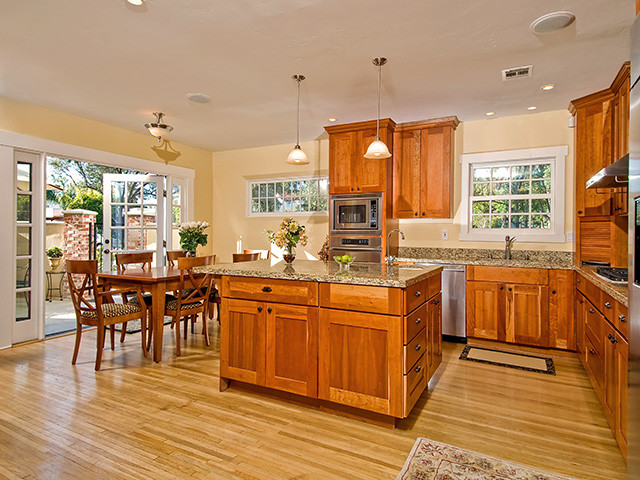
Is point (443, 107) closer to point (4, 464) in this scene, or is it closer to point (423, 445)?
point (423, 445)

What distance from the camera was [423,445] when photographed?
2.15m

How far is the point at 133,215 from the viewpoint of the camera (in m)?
5.32

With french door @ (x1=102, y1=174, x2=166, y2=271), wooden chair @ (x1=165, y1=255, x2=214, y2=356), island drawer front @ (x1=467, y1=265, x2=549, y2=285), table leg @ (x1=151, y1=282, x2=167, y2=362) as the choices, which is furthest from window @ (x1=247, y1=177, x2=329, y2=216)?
table leg @ (x1=151, y1=282, x2=167, y2=362)

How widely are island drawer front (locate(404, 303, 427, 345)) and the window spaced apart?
10.8 ft

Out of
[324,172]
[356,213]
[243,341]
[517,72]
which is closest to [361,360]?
[243,341]

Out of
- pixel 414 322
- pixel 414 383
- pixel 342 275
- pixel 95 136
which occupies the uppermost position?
pixel 95 136

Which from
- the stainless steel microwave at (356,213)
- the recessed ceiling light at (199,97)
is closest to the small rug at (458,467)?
the stainless steel microwave at (356,213)

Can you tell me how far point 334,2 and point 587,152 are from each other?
121 inches

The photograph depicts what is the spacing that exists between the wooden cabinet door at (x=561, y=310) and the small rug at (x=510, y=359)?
272 mm

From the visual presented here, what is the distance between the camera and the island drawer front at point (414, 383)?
2281mm

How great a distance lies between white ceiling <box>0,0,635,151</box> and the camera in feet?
7.87

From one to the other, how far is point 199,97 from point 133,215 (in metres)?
2.28

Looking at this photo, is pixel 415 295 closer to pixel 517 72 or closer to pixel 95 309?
pixel 517 72

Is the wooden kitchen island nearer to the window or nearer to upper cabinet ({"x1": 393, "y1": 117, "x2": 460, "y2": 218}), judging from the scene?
upper cabinet ({"x1": 393, "y1": 117, "x2": 460, "y2": 218})
